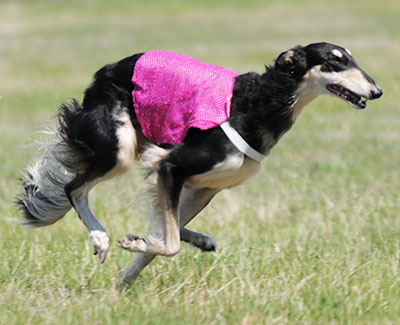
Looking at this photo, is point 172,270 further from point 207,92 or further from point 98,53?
point 98,53

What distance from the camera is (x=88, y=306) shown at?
420 centimetres

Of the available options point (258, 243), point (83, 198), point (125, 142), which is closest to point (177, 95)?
point (125, 142)

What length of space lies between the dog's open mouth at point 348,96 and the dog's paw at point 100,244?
174cm

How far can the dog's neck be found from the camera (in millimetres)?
4742

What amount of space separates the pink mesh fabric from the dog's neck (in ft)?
0.38

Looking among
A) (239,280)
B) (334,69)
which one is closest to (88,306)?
(239,280)

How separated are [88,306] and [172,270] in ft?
3.28

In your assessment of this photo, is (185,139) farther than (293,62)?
Yes

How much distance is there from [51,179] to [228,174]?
4.75ft

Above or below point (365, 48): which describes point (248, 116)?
above

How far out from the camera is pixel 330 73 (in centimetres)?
461

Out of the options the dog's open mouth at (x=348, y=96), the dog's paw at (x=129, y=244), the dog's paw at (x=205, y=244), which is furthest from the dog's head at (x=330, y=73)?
the dog's paw at (x=129, y=244)

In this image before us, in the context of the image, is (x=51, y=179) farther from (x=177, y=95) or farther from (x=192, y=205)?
(x=177, y=95)

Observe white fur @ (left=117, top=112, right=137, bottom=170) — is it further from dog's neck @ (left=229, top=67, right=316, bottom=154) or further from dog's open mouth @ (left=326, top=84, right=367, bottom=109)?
dog's open mouth @ (left=326, top=84, right=367, bottom=109)
